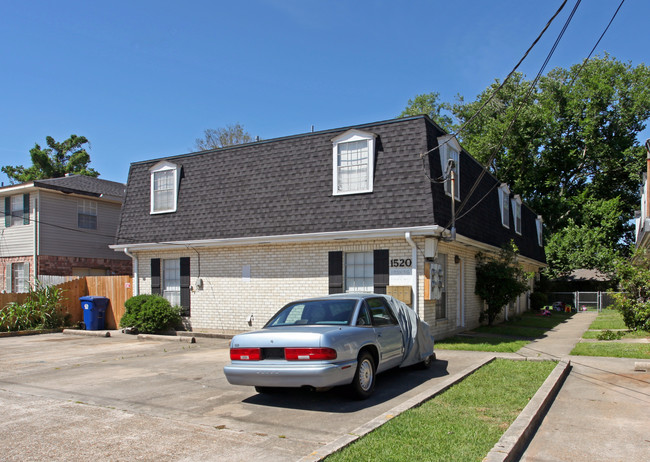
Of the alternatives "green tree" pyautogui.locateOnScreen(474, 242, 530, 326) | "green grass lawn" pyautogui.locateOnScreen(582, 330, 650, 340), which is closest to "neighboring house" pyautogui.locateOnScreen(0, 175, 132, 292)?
"green tree" pyautogui.locateOnScreen(474, 242, 530, 326)

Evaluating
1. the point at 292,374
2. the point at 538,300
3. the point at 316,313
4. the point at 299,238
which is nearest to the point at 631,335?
the point at 299,238

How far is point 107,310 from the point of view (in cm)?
1900

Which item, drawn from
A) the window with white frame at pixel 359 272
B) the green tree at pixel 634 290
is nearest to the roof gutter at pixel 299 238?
the window with white frame at pixel 359 272

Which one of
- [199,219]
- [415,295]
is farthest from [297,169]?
[415,295]

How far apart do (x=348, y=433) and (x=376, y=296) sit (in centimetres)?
330

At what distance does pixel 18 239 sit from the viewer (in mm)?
22234

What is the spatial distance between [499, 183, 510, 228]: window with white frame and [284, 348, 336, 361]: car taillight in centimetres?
1544

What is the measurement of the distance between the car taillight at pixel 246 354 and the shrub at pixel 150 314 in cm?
959

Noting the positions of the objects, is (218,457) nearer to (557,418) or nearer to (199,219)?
(557,418)

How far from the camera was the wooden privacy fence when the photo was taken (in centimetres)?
1862

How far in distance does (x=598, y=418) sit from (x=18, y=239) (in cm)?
2239

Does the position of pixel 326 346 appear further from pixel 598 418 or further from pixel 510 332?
pixel 510 332

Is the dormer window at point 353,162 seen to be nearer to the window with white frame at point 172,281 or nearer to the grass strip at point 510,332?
the grass strip at point 510,332

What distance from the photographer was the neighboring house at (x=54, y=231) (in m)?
21.8
